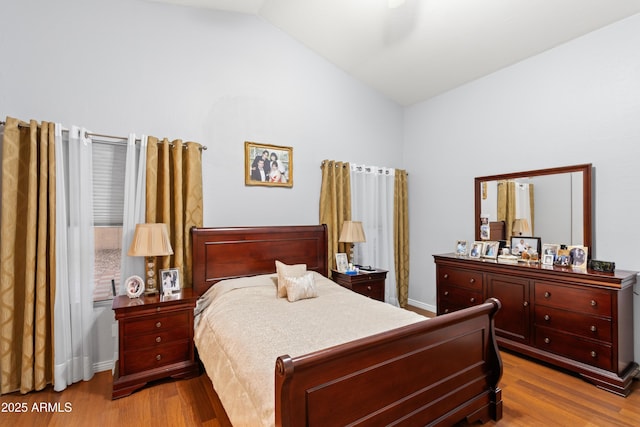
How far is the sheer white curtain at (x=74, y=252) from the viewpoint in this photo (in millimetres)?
2502

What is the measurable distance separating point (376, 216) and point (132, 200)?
3.03 meters

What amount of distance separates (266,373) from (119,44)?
3210 mm

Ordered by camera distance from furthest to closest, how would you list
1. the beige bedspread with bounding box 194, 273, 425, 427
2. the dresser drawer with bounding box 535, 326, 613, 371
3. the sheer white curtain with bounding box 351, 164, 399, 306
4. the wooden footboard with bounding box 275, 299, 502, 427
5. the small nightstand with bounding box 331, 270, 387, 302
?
the sheer white curtain with bounding box 351, 164, 399, 306 → the small nightstand with bounding box 331, 270, 387, 302 → the dresser drawer with bounding box 535, 326, 613, 371 → the beige bedspread with bounding box 194, 273, 425, 427 → the wooden footboard with bounding box 275, 299, 502, 427

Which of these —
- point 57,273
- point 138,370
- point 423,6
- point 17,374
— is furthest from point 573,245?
point 17,374

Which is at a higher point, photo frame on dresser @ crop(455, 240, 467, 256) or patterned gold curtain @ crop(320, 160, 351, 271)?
patterned gold curtain @ crop(320, 160, 351, 271)

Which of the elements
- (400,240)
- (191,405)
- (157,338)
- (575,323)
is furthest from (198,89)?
(575,323)

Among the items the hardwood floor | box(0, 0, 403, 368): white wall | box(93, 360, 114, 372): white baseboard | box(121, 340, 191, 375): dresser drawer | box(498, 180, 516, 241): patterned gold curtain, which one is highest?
box(0, 0, 403, 368): white wall

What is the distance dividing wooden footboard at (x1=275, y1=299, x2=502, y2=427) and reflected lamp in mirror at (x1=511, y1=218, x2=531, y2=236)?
1697mm

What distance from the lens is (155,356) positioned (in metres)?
2.50

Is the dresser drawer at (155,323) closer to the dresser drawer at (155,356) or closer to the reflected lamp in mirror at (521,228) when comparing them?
the dresser drawer at (155,356)

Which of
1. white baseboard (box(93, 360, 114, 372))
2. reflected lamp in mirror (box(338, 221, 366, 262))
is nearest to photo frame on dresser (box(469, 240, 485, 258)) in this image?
reflected lamp in mirror (box(338, 221, 366, 262))

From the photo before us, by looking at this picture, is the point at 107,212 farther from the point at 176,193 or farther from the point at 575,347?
the point at 575,347

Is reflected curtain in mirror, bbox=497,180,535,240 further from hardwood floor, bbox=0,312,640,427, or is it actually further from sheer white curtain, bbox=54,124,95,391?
sheer white curtain, bbox=54,124,95,391

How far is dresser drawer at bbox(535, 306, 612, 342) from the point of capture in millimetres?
2441
